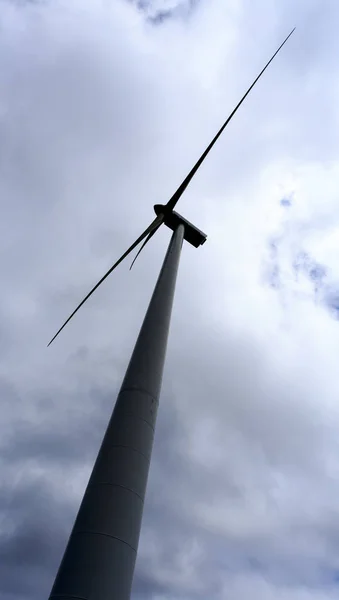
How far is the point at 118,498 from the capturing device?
10625 millimetres

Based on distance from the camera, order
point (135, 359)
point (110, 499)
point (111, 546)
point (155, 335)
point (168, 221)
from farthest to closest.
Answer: point (168, 221), point (155, 335), point (135, 359), point (110, 499), point (111, 546)

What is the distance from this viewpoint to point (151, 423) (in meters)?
13.3

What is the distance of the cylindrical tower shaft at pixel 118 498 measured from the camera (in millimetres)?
9234

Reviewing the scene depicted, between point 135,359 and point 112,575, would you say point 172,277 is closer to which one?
point 135,359

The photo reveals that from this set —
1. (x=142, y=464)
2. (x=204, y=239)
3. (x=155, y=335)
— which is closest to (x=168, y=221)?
(x=204, y=239)

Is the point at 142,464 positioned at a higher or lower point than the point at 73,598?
higher

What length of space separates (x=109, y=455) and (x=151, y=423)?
6.70 feet

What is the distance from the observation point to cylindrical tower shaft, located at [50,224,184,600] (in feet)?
30.3

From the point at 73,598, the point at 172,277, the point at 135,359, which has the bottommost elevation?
the point at 73,598

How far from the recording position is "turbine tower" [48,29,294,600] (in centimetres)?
924

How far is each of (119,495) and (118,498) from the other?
0.09m

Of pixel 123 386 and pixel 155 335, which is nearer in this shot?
pixel 123 386

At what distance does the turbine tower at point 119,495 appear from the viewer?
9242 mm

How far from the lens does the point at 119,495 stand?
1070cm
